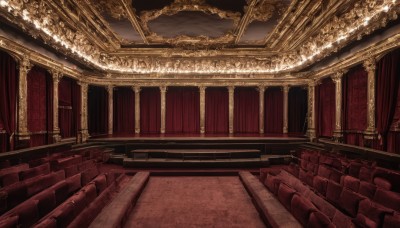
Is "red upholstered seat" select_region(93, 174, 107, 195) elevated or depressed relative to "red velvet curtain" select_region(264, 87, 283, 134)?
depressed

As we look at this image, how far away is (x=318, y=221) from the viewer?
8.74ft

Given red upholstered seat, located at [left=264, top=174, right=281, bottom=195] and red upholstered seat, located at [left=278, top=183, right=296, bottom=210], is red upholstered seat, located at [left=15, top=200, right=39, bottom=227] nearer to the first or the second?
red upholstered seat, located at [left=278, top=183, right=296, bottom=210]

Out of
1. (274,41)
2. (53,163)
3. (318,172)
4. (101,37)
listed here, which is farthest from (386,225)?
(101,37)

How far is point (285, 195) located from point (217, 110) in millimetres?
12040

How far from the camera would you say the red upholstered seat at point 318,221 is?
8.43ft

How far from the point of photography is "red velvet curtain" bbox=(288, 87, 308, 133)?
15156 mm

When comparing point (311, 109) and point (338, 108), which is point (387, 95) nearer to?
point (338, 108)

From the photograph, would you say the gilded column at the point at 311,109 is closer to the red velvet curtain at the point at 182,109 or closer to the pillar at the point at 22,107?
the red velvet curtain at the point at 182,109

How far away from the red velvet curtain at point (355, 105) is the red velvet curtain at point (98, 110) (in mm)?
12159

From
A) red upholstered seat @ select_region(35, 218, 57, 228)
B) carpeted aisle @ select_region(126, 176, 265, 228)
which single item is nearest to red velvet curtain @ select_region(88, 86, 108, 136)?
carpeted aisle @ select_region(126, 176, 265, 228)

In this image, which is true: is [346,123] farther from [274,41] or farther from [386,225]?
[386,225]

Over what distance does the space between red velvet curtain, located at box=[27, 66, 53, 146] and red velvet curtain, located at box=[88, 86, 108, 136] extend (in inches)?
184

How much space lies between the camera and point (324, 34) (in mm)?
8750

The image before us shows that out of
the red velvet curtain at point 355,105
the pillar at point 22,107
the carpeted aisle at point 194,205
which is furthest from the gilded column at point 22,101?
the red velvet curtain at point 355,105
